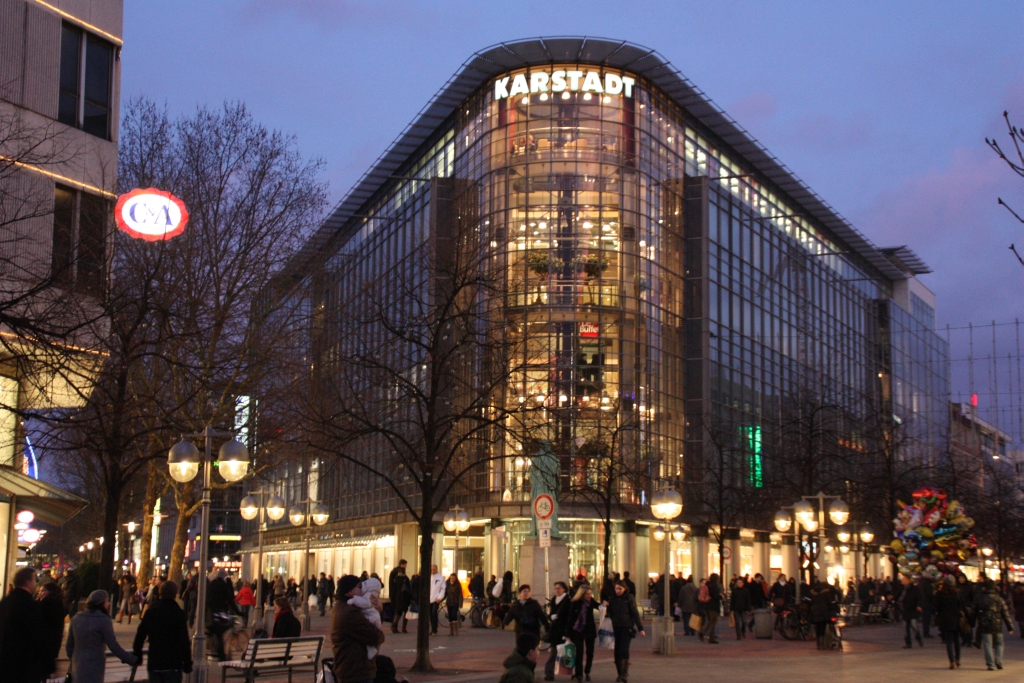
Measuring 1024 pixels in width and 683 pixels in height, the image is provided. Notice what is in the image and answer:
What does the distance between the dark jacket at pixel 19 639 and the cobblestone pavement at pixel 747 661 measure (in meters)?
9.18

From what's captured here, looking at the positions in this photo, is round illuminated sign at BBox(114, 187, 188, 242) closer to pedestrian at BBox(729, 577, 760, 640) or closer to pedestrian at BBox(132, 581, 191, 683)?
pedestrian at BBox(132, 581, 191, 683)

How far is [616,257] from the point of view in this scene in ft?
184

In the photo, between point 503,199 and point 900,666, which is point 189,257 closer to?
point 900,666

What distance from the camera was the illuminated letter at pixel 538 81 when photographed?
56906 millimetres

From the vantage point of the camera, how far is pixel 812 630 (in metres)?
31.2

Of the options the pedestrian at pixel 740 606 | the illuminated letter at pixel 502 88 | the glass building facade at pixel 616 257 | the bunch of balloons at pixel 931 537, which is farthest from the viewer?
the illuminated letter at pixel 502 88

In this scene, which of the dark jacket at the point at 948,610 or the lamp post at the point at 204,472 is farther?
the dark jacket at the point at 948,610

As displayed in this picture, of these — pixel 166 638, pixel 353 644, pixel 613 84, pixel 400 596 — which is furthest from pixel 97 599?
pixel 613 84

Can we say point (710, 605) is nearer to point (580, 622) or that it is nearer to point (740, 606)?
point (740, 606)

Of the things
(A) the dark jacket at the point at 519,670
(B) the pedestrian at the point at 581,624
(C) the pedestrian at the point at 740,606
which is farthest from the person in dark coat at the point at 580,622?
(C) the pedestrian at the point at 740,606

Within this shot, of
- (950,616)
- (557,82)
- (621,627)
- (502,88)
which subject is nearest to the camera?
(621,627)

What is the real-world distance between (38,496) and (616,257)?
34208mm

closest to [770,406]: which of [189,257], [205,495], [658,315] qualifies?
[658,315]

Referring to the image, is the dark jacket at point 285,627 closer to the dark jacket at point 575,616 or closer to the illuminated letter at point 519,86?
the dark jacket at point 575,616
